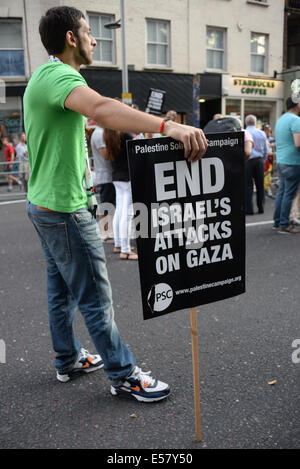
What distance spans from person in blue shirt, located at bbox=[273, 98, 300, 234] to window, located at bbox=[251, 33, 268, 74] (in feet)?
53.5

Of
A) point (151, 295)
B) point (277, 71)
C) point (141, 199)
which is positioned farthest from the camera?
point (277, 71)

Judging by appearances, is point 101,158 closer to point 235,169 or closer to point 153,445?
point 235,169

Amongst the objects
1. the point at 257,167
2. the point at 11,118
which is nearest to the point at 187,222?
the point at 257,167

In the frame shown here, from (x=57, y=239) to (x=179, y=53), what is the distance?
59.9 ft

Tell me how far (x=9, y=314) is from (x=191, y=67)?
17.7 m

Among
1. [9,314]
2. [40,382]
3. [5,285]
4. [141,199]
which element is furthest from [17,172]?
[141,199]

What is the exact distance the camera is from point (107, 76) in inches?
676

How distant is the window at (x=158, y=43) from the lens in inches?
695

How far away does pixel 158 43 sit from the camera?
17.9 m

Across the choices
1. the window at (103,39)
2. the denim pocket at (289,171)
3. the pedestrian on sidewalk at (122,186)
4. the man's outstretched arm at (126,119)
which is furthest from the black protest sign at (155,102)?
the man's outstretched arm at (126,119)

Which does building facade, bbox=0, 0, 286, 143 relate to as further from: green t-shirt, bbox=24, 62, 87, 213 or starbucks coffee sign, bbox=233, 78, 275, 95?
green t-shirt, bbox=24, 62, 87, 213

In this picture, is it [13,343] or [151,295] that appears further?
[13,343]

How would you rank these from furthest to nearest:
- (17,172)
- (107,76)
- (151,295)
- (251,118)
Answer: (107,76) → (17,172) → (251,118) → (151,295)
